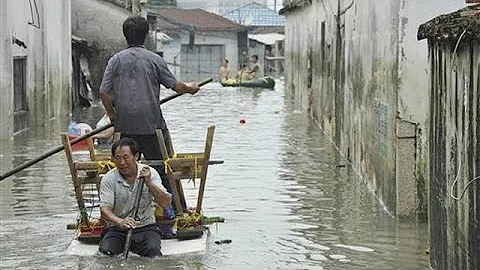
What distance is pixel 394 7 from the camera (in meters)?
11.7

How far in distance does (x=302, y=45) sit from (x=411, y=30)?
20.3 m

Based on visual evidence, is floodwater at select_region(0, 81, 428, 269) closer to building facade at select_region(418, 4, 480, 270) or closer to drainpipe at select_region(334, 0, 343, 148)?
drainpipe at select_region(334, 0, 343, 148)

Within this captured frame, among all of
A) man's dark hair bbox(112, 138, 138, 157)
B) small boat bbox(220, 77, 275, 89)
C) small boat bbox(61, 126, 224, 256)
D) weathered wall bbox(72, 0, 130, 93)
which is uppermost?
weathered wall bbox(72, 0, 130, 93)

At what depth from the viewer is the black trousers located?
9.33 meters

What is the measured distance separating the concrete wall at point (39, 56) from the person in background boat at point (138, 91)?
994cm

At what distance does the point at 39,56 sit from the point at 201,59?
115 ft

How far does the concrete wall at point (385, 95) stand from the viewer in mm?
11406

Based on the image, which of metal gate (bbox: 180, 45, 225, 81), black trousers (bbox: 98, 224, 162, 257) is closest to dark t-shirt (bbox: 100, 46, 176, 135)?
black trousers (bbox: 98, 224, 162, 257)

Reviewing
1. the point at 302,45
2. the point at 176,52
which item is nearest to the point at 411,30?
the point at 302,45

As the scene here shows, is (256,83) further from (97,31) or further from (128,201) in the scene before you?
(128,201)

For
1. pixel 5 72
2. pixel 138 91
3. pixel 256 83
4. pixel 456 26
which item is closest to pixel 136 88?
pixel 138 91

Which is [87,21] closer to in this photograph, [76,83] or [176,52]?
[76,83]

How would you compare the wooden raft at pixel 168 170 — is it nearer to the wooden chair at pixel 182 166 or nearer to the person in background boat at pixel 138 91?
the wooden chair at pixel 182 166

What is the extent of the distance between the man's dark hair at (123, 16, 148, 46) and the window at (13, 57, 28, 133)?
454 inches
